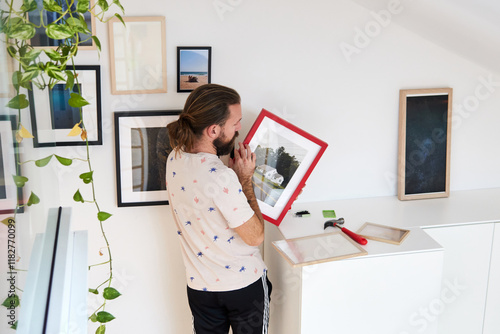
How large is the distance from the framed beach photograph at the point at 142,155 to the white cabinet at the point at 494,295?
4.58 ft

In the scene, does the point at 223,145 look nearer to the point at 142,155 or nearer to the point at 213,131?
the point at 213,131

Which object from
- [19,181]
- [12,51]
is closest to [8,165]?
[19,181]

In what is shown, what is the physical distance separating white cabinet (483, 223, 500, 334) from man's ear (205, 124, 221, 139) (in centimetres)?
125

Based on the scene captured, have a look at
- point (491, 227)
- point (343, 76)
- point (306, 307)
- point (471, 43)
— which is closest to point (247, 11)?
point (343, 76)

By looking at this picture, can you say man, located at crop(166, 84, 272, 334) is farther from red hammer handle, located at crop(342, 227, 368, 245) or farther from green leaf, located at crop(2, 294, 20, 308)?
green leaf, located at crop(2, 294, 20, 308)

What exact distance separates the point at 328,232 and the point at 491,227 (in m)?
0.71

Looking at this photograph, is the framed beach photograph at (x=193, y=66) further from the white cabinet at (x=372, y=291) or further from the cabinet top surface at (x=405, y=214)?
the white cabinet at (x=372, y=291)

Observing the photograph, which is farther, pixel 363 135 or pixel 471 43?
pixel 363 135

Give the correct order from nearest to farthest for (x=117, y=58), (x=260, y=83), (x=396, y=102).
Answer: (x=117, y=58) → (x=260, y=83) → (x=396, y=102)

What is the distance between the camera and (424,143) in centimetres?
256

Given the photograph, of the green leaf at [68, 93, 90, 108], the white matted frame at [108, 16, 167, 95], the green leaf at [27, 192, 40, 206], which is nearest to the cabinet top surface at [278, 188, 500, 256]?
the white matted frame at [108, 16, 167, 95]

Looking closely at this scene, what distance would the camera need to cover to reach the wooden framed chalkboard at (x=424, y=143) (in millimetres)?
2514

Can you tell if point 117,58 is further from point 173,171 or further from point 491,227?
point 491,227

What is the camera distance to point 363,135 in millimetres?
2510
